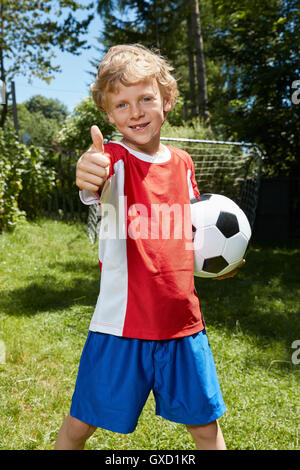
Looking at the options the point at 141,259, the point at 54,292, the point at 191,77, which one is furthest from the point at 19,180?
the point at 191,77

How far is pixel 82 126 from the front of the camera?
11.3 m

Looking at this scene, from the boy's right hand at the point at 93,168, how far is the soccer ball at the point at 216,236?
1.72 feet

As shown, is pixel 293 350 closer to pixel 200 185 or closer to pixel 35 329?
pixel 35 329

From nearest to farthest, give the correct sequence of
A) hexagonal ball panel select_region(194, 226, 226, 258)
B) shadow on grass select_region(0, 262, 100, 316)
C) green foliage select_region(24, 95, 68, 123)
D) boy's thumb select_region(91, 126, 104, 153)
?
boy's thumb select_region(91, 126, 104, 153)
hexagonal ball panel select_region(194, 226, 226, 258)
shadow on grass select_region(0, 262, 100, 316)
green foliage select_region(24, 95, 68, 123)

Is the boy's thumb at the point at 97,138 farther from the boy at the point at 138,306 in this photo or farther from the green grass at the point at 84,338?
the green grass at the point at 84,338

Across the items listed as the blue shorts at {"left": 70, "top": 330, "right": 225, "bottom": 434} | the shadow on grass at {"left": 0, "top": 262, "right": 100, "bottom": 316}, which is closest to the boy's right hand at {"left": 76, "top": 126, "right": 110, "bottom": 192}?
the blue shorts at {"left": 70, "top": 330, "right": 225, "bottom": 434}

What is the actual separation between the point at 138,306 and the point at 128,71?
0.80 meters

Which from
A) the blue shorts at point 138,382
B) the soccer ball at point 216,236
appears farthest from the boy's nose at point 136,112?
the blue shorts at point 138,382

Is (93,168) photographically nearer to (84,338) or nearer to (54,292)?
(84,338)

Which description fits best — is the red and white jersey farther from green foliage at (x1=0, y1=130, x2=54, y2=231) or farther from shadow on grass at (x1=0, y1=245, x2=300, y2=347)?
green foliage at (x1=0, y1=130, x2=54, y2=231)

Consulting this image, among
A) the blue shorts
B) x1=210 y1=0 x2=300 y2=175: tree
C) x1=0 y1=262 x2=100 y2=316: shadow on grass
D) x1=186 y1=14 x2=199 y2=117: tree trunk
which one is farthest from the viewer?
x1=186 y1=14 x2=199 y2=117: tree trunk

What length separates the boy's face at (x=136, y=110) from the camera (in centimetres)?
144

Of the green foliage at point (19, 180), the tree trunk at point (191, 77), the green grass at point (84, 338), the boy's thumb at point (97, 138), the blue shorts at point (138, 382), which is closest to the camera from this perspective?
the boy's thumb at point (97, 138)

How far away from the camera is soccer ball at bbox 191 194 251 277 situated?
166 centimetres
